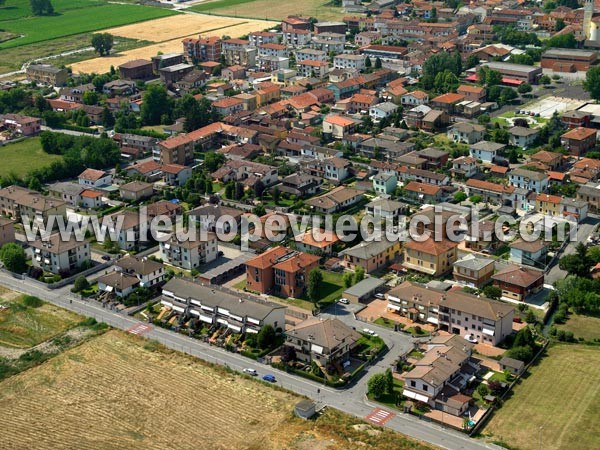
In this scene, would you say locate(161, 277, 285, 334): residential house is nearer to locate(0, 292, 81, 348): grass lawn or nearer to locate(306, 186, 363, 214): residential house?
locate(0, 292, 81, 348): grass lawn

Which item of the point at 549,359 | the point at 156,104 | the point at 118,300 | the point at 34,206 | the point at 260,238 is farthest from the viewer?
the point at 156,104

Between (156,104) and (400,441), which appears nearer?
(400,441)

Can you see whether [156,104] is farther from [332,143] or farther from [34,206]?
[34,206]

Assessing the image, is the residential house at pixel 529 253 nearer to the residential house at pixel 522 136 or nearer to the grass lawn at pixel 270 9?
the residential house at pixel 522 136

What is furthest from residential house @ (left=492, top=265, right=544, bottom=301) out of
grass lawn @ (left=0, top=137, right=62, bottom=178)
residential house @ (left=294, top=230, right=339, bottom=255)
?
grass lawn @ (left=0, top=137, right=62, bottom=178)

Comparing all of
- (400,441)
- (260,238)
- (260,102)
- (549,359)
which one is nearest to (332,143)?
(260,102)

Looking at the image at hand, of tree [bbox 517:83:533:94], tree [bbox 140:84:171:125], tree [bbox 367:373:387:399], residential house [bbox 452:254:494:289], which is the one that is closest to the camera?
tree [bbox 367:373:387:399]

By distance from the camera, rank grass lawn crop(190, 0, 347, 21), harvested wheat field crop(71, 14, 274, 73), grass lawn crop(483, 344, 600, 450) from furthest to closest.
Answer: grass lawn crop(190, 0, 347, 21) → harvested wheat field crop(71, 14, 274, 73) → grass lawn crop(483, 344, 600, 450)
